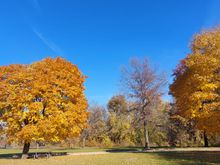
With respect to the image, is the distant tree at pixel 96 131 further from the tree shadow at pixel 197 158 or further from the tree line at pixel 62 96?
the tree shadow at pixel 197 158

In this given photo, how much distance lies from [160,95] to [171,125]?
11037 millimetres

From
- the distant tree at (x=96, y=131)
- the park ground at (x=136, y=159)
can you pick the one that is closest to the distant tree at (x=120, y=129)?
the distant tree at (x=96, y=131)

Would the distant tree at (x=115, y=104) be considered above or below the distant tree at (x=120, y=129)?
above

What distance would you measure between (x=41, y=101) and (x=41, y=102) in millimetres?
510

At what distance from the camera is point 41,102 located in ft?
70.4

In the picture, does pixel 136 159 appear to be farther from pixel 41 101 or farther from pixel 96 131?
pixel 96 131

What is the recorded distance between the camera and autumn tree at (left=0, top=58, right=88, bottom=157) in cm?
2081

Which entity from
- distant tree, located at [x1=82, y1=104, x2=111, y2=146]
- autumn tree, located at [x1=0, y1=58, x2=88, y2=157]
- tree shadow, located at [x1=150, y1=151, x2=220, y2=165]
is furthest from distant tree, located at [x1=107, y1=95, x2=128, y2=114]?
tree shadow, located at [x1=150, y1=151, x2=220, y2=165]

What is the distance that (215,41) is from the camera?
1873cm

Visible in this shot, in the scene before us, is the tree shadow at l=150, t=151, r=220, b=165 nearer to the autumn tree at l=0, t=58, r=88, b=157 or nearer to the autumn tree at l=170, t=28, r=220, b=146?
the autumn tree at l=170, t=28, r=220, b=146

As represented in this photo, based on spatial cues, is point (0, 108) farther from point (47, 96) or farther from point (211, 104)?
point (211, 104)

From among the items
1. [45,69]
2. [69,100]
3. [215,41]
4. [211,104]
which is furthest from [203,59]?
[45,69]

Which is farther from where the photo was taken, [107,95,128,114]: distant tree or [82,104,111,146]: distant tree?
[107,95,128,114]: distant tree

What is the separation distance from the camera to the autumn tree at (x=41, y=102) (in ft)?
68.3
